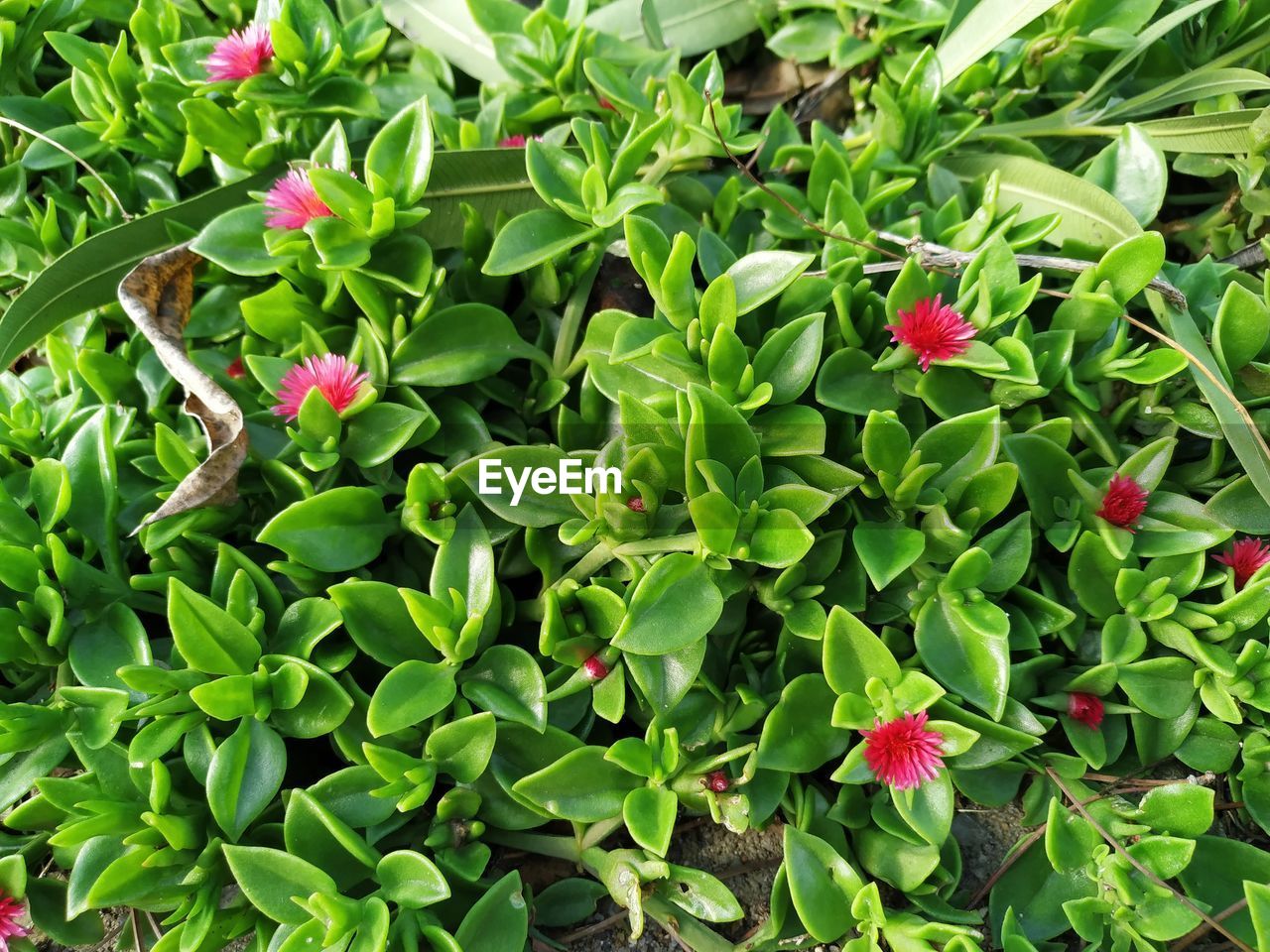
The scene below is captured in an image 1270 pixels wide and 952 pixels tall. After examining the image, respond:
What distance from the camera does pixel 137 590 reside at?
1.44 m

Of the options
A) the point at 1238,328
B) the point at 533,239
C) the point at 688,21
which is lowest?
the point at 1238,328

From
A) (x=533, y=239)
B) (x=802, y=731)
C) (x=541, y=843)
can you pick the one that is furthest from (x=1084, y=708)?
(x=533, y=239)

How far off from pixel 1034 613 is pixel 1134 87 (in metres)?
1.19

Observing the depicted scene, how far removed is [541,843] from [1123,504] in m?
1.00

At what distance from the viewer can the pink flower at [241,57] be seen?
156 cm

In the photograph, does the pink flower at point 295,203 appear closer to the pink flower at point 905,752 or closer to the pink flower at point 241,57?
the pink flower at point 241,57

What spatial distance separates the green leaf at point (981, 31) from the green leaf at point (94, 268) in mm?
1323

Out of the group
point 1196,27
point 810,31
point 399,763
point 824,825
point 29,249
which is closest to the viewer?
point 399,763

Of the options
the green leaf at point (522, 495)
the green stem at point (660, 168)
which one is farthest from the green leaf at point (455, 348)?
the green stem at point (660, 168)

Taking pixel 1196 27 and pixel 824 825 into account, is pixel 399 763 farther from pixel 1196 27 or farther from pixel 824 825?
pixel 1196 27

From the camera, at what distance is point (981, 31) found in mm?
→ 1795

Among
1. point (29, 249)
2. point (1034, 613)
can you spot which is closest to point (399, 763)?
point (1034, 613)

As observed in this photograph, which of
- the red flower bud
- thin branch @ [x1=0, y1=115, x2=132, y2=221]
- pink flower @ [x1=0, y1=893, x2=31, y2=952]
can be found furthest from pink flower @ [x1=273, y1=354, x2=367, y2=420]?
pink flower @ [x1=0, y1=893, x2=31, y2=952]

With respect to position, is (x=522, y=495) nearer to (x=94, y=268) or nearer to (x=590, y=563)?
(x=590, y=563)
